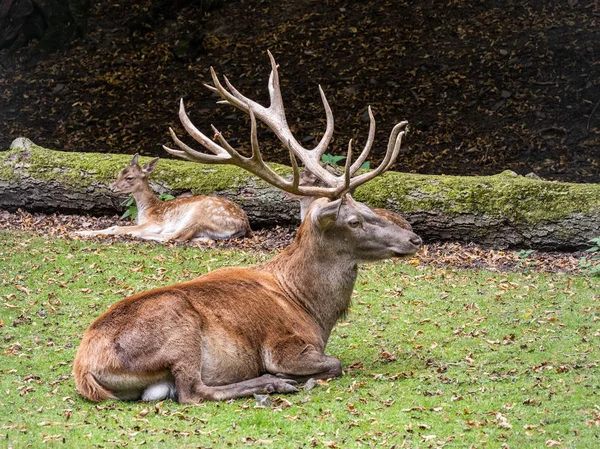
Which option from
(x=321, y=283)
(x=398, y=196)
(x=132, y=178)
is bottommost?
(x=132, y=178)

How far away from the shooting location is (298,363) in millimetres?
6539

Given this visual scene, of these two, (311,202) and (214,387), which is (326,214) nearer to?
(214,387)

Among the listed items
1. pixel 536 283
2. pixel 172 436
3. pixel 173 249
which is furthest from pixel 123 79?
pixel 172 436

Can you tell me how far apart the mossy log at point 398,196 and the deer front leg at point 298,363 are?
18.5 feet

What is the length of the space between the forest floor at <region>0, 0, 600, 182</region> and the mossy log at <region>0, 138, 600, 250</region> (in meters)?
3.06

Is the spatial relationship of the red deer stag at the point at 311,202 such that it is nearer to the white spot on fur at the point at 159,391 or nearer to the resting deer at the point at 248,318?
the resting deer at the point at 248,318

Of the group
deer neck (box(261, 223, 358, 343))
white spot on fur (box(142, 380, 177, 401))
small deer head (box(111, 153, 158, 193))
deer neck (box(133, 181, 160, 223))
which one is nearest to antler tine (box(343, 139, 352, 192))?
deer neck (box(261, 223, 358, 343))

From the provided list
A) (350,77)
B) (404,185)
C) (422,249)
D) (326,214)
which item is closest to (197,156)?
(326,214)

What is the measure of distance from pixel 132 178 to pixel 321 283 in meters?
6.96

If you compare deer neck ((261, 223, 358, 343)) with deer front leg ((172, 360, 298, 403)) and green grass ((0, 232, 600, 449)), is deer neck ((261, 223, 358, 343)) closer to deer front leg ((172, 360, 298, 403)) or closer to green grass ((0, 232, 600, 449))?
green grass ((0, 232, 600, 449))

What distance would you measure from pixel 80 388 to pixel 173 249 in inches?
202

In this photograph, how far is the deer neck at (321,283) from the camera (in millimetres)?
7016

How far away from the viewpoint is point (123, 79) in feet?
62.6

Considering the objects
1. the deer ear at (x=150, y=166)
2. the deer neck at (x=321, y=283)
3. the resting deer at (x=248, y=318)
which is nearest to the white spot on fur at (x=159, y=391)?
the resting deer at (x=248, y=318)
